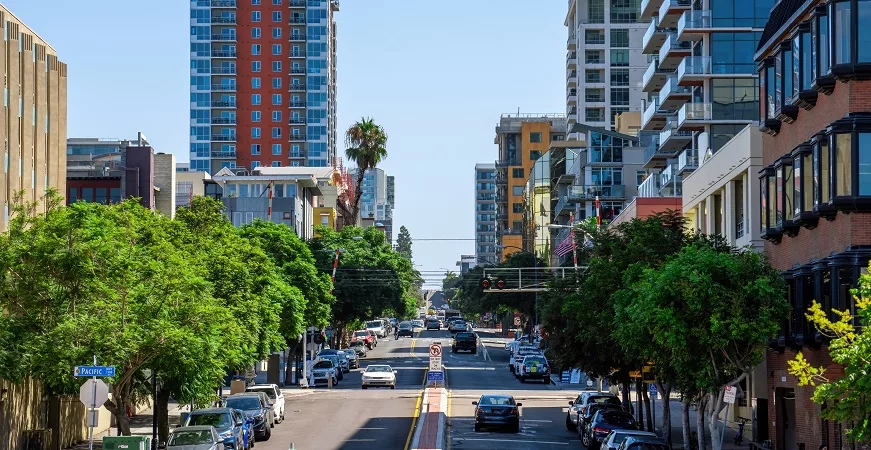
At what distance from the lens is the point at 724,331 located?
35406 mm

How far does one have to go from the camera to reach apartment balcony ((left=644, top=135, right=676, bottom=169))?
9141cm

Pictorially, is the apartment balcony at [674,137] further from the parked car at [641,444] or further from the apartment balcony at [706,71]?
the parked car at [641,444]

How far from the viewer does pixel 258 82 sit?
18788 cm

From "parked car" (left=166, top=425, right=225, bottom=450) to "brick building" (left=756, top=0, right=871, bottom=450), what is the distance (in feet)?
52.4

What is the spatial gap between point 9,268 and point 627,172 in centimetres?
9208

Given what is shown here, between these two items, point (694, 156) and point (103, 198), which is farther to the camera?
point (103, 198)

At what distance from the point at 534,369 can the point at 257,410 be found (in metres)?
39.8

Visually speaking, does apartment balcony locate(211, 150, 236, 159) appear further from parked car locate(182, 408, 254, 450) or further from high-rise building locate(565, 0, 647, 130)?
parked car locate(182, 408, 254, 450)

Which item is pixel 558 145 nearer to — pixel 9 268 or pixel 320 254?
pixel 320 254

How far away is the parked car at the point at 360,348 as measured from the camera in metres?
115

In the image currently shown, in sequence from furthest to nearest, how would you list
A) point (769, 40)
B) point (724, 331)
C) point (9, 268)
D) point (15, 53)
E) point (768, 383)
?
1. point (15, 53)
2. point (768, 383)
3. point (769, 40)
4. point (9, 268)
5. point (724, 331)

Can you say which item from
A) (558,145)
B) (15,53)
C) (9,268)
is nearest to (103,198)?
(15,53)

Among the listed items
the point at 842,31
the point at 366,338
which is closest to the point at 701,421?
the point at 842,31

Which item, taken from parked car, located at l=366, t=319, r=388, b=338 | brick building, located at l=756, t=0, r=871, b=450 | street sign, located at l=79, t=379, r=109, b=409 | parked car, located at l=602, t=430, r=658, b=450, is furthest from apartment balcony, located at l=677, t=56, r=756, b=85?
parked car, located at l=366, t=319, r=388, b=338
